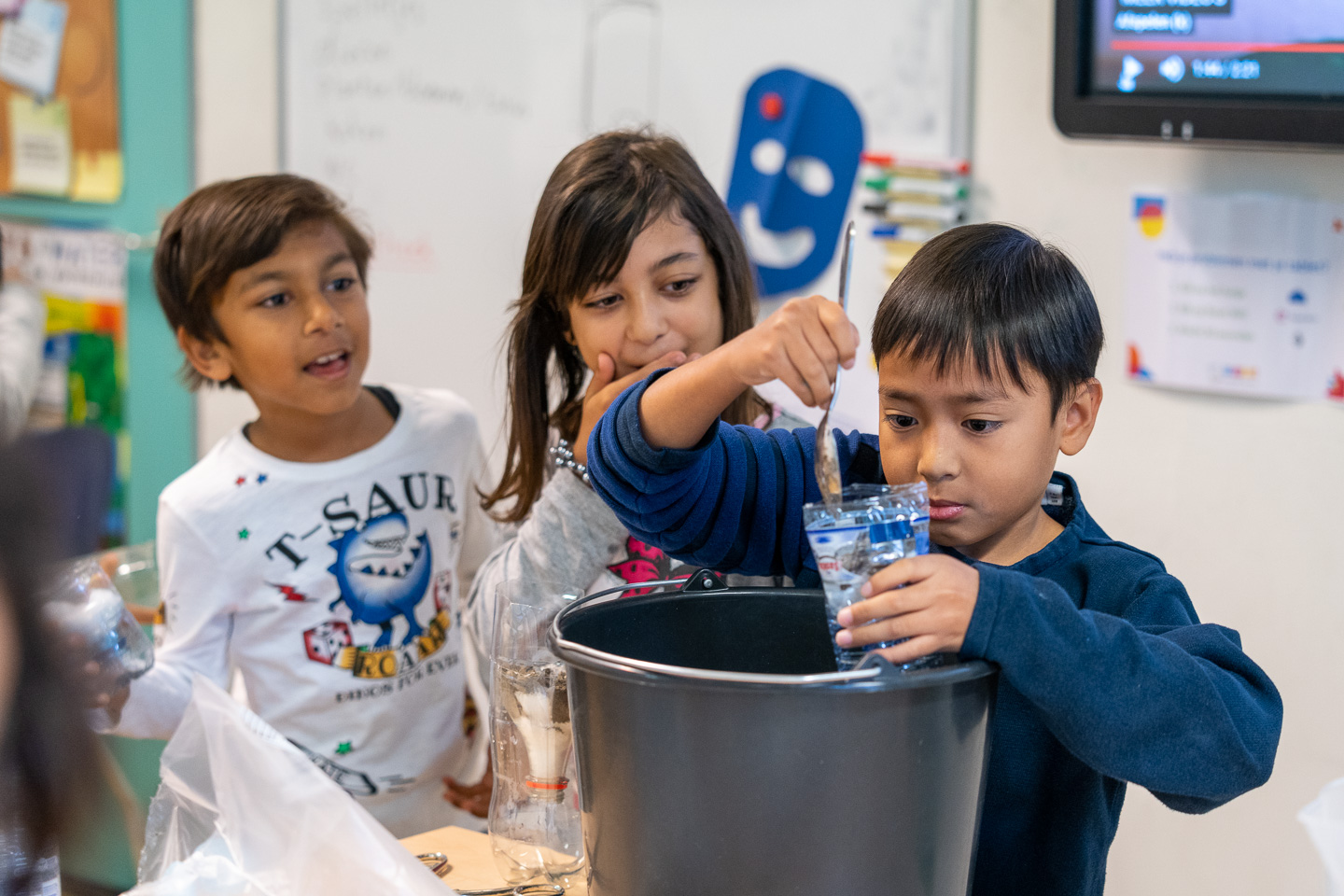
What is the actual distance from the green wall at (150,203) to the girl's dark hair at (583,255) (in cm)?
179

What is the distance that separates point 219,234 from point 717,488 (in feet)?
2.52

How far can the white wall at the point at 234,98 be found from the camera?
2.48 meters

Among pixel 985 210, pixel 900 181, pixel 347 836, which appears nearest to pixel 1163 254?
pixel 985 210

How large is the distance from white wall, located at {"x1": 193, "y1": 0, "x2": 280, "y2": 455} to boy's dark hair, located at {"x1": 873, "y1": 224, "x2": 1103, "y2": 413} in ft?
6.54

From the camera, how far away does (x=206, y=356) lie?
141cm

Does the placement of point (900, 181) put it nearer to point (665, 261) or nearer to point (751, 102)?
point (751, 102)

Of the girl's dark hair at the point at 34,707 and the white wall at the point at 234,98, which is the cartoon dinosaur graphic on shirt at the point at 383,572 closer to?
the girl's dark hair at the point at 34,707

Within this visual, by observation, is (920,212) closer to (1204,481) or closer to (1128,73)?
(1128,73)

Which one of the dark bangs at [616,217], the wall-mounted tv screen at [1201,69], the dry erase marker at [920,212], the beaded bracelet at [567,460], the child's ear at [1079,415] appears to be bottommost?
the beaded bracelet at [567,460]

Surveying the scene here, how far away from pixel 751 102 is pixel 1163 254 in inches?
24.9

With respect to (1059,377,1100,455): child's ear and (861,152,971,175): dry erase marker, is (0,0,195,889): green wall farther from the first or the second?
(1059,377,1100,455): child's ear

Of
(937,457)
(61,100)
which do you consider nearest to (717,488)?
(937,457)

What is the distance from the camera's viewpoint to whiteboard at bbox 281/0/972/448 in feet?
5.51

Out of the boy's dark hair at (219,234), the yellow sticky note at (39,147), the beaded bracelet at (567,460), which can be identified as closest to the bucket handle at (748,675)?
the beaded bracelet at (567,460)
